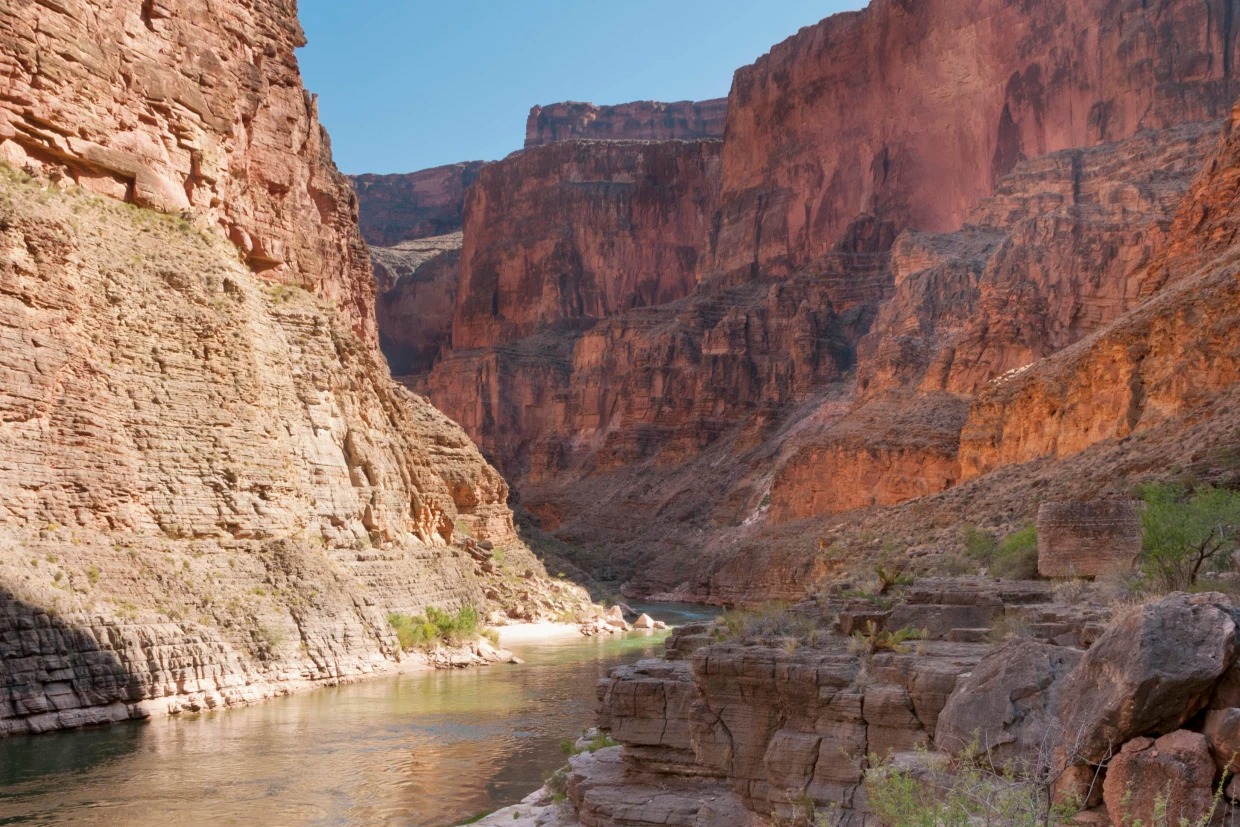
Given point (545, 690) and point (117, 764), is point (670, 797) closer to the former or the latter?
point (117, 764)

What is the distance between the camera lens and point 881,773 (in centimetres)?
930

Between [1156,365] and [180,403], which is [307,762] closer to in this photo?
[180,403]

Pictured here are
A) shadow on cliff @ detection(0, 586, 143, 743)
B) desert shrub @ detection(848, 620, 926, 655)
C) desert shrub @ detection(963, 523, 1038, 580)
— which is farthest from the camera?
desert shrub @ detection(963, 523, 1038, 580)

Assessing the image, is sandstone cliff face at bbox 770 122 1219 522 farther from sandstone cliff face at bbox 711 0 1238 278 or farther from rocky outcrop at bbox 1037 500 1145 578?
rocky outcrop at bbox 1037 500 1145 578

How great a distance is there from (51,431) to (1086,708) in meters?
26.3

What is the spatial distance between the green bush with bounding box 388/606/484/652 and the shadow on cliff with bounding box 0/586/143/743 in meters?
12.8

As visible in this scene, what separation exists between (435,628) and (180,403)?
12.3 metres

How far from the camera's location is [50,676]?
81.7 feet

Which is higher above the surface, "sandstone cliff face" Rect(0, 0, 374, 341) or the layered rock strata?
"sandstone cliff face" Rect(0, 0, 374, 341)

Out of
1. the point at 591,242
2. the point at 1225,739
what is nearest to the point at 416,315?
the point at 591,242

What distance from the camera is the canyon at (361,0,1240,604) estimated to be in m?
49.1

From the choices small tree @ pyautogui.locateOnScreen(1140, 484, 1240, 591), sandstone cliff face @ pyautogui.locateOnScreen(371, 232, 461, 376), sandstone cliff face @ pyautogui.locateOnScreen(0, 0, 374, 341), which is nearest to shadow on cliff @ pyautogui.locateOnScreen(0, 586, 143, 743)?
sandstone cliff face @ pyautogui.locateOnScreen(0, 0, 374, 341)

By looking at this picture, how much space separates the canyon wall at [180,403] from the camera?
27062 millimetres

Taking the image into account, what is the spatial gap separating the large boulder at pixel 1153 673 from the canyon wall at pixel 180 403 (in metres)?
22.5
